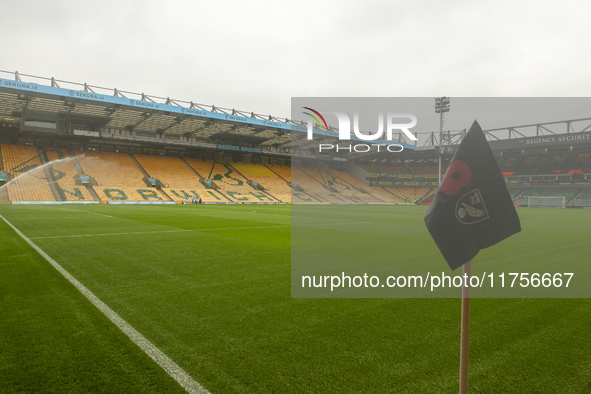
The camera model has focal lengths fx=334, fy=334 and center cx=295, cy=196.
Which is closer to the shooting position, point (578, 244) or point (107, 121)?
point (578, 244)

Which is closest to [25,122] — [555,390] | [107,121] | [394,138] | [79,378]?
[107,121]

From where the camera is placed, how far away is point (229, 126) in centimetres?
4175

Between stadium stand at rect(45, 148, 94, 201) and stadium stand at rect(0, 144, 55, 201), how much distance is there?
3.65ft

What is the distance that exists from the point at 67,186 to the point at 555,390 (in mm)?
41700

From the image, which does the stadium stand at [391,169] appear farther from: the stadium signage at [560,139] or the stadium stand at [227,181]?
the stadium stand at [227,181]

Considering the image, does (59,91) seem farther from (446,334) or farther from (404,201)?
(404,201)

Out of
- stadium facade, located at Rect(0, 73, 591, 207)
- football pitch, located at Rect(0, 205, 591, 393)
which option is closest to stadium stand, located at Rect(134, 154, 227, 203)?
stadium facade, located at Rect(0, 73, 591, 207)

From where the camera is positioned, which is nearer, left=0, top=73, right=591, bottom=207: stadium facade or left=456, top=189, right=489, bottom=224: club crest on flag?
left=456, top=189, right=489, bottom=224: club crest on flag

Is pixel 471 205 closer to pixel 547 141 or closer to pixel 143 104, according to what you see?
pixel 143 104

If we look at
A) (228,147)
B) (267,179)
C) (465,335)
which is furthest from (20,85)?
(465,335)

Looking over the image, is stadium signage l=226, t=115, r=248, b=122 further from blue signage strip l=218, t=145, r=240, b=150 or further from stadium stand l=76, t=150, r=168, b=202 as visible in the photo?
stadium stand l=76, t=150, r=168, b=202

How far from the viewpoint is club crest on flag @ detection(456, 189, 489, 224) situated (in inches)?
75.0

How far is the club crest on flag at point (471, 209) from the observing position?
6.25ft

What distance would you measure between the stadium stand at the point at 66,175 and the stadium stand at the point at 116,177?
1.18m
